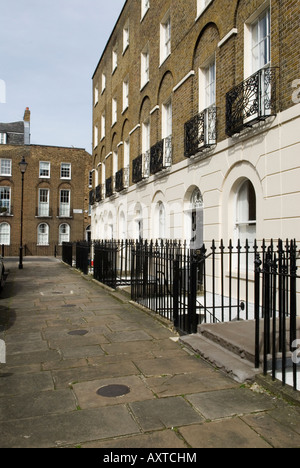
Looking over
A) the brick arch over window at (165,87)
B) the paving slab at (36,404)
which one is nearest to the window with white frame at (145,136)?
the brick arch over window at (165,87)

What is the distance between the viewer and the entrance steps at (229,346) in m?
4.38

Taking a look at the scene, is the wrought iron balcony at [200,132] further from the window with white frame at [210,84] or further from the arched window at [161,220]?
the arched window at [161,220]

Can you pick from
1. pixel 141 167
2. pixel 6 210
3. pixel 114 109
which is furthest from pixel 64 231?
pixel 141 167

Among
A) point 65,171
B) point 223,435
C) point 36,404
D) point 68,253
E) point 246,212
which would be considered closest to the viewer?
point 223,435

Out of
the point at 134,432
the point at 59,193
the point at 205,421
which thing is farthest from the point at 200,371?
the point at 59,193

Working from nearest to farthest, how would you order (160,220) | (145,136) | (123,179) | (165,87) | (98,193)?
(165,87)
(160,220)
(145,136)
(123,179)
(98,193)

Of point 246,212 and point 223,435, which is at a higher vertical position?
point 246,212

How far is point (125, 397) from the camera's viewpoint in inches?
151

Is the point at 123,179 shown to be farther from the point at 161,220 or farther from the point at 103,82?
the point at 103,82

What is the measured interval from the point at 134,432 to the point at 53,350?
2.71 m

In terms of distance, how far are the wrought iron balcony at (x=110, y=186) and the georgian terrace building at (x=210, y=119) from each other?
1919 mm

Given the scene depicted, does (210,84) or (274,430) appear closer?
(274,430)

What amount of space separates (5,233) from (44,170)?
7.68 m

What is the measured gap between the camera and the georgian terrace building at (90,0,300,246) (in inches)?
307
